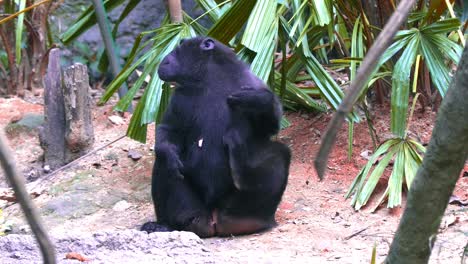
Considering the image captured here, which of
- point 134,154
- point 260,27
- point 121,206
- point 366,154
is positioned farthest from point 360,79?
point 134,154

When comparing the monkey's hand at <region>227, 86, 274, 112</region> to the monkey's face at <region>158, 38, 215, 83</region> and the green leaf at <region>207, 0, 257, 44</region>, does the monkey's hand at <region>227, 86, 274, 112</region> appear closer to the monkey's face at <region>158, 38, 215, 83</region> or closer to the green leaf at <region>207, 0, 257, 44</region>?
the monkey's face at <region>158, 38, 215, 83</region>

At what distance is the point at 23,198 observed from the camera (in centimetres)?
121

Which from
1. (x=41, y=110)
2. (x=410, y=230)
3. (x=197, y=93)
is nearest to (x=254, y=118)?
(x=197, y=93)

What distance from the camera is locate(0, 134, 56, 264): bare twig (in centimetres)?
117

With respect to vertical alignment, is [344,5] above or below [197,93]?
above

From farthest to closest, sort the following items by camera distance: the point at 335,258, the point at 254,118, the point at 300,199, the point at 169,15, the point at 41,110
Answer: the point at 41,110, the point at 169,15, the point at 300,199, the point at 254,118, the point at 335,258

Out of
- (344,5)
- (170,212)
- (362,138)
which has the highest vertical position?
(344,5)

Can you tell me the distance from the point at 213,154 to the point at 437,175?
2845 millimetres

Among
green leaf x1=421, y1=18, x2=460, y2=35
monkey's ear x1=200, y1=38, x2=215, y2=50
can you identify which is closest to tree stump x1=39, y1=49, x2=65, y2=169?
monkey's ear x1=200, y1=38, x2=215, y2=50

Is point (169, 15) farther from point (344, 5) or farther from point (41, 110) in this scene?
point (41, 110)

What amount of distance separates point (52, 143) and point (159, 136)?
221 cm

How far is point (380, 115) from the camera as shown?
598 cm

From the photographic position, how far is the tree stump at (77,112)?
6379 millimetres

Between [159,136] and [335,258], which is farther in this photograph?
[159,136]
